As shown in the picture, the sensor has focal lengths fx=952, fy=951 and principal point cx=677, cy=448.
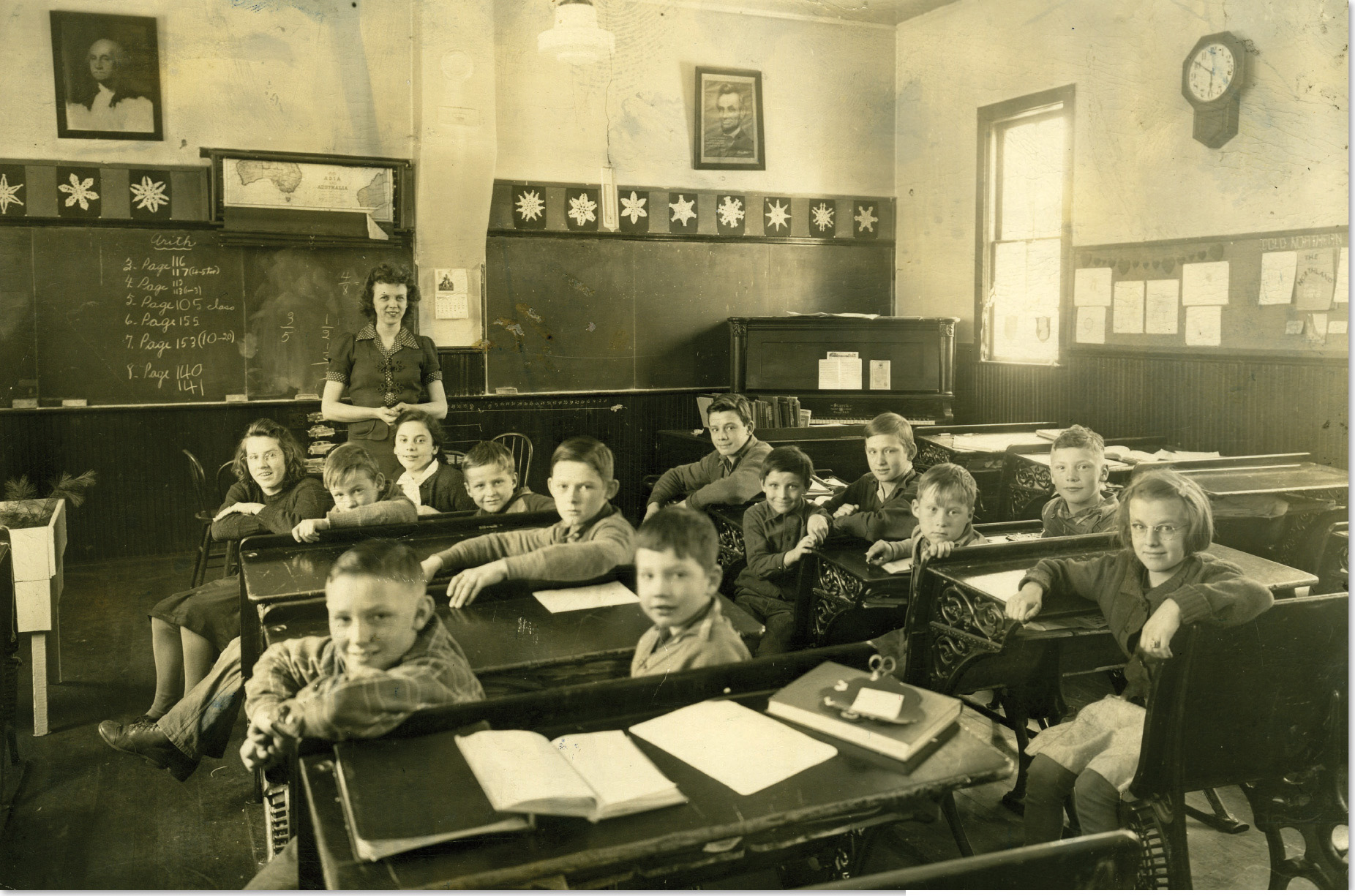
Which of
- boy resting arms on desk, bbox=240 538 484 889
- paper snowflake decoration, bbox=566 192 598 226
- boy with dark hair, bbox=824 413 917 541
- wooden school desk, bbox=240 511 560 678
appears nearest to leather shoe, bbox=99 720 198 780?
wooden school desk, bbox=240 511 560 678

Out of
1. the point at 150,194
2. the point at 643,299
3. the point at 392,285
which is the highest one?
the point at 150,194

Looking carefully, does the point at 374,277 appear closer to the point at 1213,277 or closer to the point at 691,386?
the point at 691,386

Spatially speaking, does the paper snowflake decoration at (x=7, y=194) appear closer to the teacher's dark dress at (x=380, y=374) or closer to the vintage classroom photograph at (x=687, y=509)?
the vintage classroom photograph at (x=687, y=509)

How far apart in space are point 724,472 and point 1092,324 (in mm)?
Answer: 1445

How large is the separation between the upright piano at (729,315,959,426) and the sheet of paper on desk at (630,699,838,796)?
3.33 m

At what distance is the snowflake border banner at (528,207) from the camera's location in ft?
9.05

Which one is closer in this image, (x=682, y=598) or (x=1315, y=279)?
(x=682, y=598)

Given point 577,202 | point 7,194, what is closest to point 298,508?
point 577,202

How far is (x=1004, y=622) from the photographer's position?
78.6 inches

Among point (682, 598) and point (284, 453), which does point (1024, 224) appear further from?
point (284, 453)

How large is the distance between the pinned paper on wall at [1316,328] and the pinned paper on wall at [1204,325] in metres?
0.39

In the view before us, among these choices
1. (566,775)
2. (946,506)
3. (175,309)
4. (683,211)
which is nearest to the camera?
(566,775)

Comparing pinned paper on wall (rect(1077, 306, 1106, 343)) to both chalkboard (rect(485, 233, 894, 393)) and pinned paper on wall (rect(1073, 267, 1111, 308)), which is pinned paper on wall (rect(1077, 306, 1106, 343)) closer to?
pinned paper on wall (rect(1073, 267, 1111, 308))

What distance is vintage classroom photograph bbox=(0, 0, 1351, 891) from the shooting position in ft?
4.50
